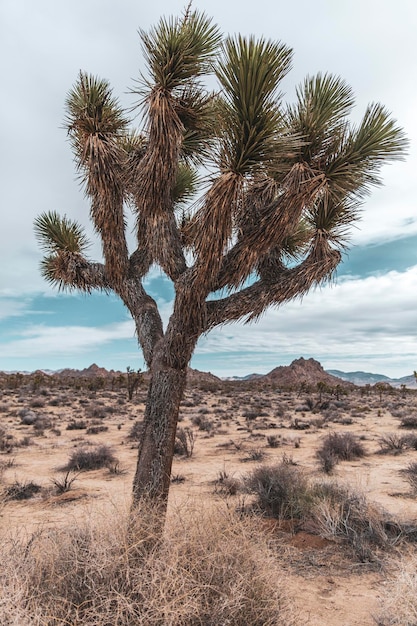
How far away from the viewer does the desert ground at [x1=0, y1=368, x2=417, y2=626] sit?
4.37 meters

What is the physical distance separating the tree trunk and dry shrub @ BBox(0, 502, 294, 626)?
1.72 metres

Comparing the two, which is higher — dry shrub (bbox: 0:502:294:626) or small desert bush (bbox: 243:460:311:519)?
dry shrub (bbox: 0:502:294:626)

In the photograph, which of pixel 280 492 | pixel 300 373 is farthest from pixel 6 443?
pixel 300 373

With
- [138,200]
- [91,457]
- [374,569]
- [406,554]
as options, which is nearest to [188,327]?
[138,200]

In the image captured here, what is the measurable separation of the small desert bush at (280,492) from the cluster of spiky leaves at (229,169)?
3054 mm

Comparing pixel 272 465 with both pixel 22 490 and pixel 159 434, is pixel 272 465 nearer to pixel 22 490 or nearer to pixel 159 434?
pixel 22 490

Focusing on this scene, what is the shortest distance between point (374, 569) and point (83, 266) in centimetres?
568

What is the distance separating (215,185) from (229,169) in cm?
25

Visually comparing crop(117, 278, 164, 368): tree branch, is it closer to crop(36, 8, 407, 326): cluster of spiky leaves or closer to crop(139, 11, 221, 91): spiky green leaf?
crop(36, 8, 407, 326): cluster of spiky leaves

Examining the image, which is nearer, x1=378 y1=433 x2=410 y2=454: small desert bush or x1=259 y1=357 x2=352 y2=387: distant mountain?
x1=378 y1=433 x2=410 y2=454: small desert bush

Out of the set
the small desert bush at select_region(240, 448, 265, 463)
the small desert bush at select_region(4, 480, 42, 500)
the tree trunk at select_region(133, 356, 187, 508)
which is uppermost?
the tree trunk at select_region(133, 356, 187, 508)

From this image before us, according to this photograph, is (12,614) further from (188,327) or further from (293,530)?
(293,530)

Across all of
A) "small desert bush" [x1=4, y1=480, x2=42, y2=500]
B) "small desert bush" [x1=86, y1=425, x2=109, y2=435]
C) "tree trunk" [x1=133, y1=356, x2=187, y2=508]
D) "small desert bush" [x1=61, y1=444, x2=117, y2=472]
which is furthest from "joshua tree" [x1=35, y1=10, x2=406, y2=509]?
"small desert bush" [x1=86, y1=425, x2=109, y2=435]

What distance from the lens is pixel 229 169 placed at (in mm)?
4848
